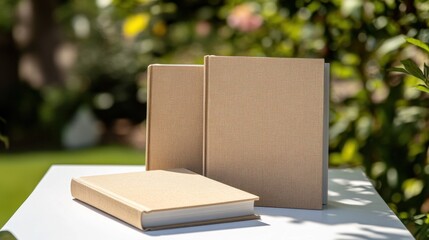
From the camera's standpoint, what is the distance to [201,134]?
1571mm

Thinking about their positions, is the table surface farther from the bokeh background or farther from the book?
the bokeh background

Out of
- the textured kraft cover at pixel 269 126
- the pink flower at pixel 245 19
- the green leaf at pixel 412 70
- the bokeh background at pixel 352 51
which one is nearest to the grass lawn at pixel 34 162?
the bokeh background at pixel 352 51

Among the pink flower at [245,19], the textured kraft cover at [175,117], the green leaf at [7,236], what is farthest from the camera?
the pink flower at [245,19]

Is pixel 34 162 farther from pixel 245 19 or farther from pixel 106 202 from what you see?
pixel 106 202

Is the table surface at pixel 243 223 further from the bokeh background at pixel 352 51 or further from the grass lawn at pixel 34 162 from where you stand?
the grass lawn at pixel 34 162

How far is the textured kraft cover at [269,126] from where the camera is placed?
4.79 feet

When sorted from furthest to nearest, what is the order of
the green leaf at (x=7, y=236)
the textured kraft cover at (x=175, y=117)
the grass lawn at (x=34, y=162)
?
1. the grass lawn at (x=34, y=162)
2. the textured kraft cover at (x=175, y=117)
3. the green leaf at (x=7, y=236)

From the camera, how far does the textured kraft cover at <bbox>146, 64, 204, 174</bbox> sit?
1546 millimetres

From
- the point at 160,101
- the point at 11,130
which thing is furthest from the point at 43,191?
the point at 11,130

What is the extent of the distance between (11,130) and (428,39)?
17.1 ft

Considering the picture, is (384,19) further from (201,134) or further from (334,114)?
(201,134)

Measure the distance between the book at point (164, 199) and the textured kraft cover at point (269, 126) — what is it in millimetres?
80

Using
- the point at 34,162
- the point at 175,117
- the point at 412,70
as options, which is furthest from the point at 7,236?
the point at 34,162

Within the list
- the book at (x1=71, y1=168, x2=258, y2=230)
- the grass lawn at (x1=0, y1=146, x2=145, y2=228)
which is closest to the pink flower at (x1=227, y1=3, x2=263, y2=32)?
the book at (x1=71, y1=168, x2=258, y2=230)
